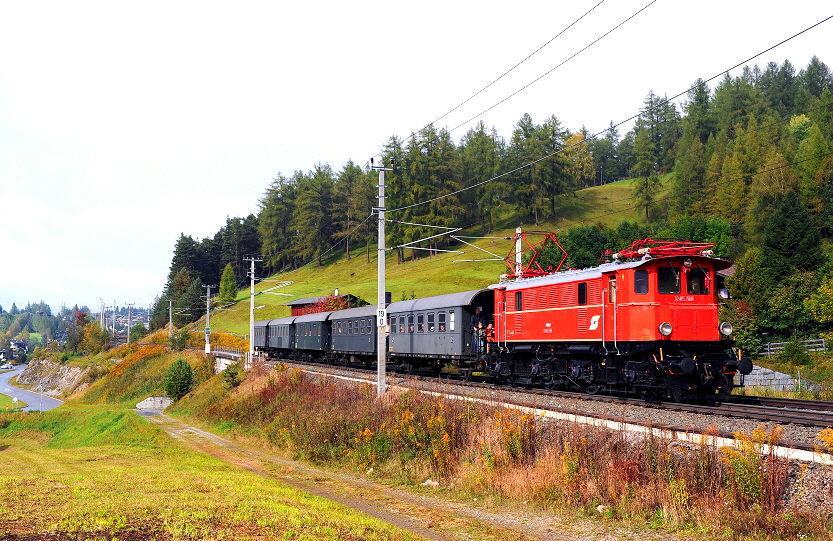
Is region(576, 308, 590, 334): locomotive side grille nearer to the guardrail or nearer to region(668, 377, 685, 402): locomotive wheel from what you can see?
region(668, 377, 685, 402): locomotive wheel

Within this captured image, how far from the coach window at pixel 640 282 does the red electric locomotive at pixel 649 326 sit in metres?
0.03

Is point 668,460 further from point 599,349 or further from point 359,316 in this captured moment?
point 359,316

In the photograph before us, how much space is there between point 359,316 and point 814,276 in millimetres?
33134

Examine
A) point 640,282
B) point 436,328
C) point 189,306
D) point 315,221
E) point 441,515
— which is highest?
point 315,221

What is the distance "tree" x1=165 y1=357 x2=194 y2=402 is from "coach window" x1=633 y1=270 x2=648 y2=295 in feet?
156

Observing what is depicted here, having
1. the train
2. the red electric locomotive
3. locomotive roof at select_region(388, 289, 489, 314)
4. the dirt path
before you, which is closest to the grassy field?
locomotive roof at select_region(388, 289, 489, 314)

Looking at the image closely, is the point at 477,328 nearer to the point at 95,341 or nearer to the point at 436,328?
the point at 436,328

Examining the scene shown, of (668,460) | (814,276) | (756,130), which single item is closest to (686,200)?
(756,130)

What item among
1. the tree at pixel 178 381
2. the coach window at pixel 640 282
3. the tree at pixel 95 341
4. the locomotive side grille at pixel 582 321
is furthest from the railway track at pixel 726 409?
the tree at pixel 95 341

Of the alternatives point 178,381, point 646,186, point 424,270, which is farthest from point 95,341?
point 646,186

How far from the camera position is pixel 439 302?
106ft

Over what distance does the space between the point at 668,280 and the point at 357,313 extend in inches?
961

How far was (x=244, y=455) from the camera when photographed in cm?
2420

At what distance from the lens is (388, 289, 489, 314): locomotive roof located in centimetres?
2959
